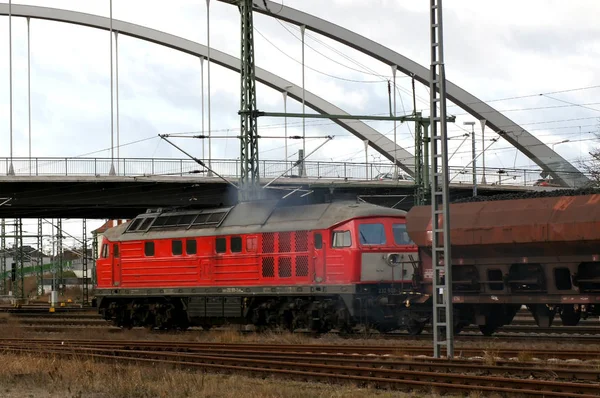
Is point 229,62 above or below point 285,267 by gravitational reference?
above

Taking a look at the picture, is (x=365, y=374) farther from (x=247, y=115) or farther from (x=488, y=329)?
(x=247, y=115)

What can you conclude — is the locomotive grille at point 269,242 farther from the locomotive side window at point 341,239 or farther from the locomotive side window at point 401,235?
the locomotive side window at point 401,235

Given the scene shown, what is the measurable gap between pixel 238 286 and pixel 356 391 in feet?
55.3

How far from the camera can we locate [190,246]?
34.7 metres

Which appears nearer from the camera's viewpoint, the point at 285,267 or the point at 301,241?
the point at 301,241

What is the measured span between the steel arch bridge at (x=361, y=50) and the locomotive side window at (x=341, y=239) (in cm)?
5681

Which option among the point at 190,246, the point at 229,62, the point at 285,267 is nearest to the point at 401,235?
the point at 285,267

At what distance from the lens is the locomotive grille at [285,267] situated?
1239 inches

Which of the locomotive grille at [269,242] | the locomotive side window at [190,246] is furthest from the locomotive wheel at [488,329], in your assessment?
the locomotive side window at [190,246]

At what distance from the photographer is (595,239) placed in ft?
82.6

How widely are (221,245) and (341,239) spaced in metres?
5.34

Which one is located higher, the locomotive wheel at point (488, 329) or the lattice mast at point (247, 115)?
the lattice mast at point (247, 115)

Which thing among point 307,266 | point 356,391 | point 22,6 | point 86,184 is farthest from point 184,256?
point 22,6

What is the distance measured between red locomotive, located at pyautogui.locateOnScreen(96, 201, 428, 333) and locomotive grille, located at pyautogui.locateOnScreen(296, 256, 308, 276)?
0.03m
